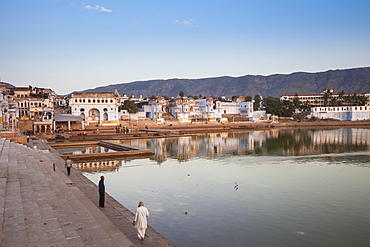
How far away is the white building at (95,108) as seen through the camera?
212 ft

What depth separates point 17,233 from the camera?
616cm

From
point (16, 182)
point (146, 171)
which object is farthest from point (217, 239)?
point (146, 171)

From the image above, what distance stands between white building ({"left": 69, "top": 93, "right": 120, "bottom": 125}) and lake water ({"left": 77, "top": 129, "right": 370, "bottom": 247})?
135ft

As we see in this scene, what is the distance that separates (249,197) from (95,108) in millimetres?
55680

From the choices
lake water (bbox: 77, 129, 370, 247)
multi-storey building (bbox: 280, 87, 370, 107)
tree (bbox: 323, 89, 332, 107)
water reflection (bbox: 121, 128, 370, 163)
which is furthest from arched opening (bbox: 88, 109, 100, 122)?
tree (bbox: 323, 89, 332, 107)

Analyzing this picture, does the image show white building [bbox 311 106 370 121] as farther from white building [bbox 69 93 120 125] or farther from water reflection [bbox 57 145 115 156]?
water reflection [bbox 57 145 115 156]

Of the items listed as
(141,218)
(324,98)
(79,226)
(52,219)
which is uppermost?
(324,98)

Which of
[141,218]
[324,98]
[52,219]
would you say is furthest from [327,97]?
[52,219]

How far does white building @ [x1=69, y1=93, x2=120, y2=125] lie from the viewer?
64.6 meters

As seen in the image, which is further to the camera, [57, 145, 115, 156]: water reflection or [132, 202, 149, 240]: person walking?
[57, 145, 115, 156]: water reflection

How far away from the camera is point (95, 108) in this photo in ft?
217

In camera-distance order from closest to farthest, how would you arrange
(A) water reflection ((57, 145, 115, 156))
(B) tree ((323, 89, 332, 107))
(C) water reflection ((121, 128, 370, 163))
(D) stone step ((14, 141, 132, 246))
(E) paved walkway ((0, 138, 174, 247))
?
(E) paved walkway ((0, 138, 174, 247)) → (D) stone step ((14, 141, 132, 246)) → (C) water reflection ((121, 128, 370, 163)) → (A) water reflection ((57, 145, 115, 156)) → (B) tree ((323, 89, 332, 107))

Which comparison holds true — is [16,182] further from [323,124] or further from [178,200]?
[323,124]

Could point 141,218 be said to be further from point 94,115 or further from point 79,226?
point 94,115
